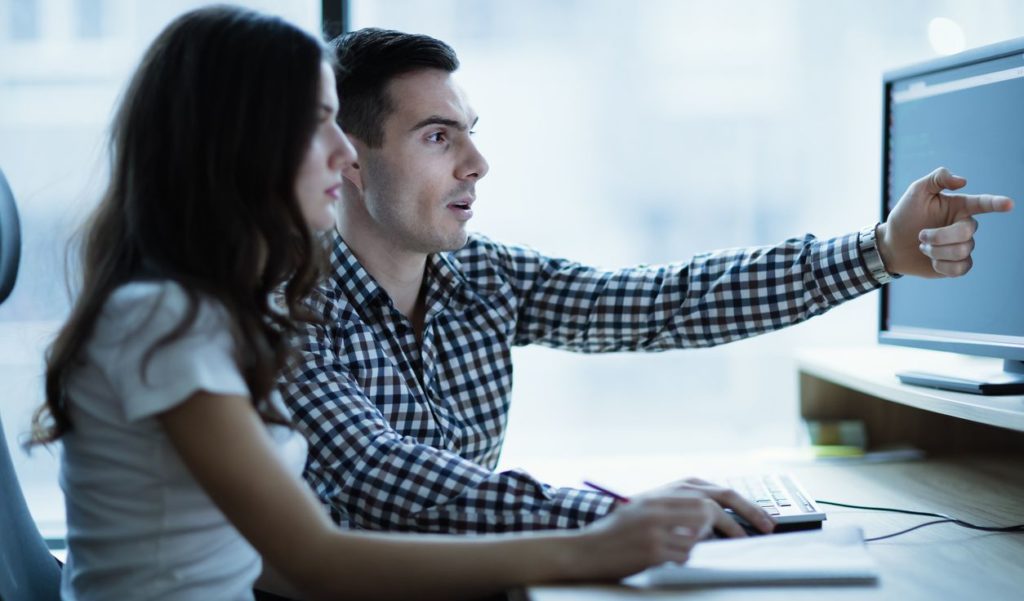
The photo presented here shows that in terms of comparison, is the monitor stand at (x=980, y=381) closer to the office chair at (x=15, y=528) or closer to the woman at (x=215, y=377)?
the woman at (x=215, y=377)

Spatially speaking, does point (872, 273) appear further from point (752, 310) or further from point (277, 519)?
point (277, 519)

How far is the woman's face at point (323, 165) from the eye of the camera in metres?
1.00

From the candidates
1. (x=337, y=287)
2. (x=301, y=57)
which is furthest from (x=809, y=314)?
(x=301, y=57)

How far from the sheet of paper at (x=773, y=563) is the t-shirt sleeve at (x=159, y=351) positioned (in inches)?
16.8

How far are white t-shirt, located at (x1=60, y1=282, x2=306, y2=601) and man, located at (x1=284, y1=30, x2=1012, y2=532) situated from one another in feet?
0.90

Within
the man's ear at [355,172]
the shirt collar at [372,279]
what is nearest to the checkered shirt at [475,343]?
the shirt collar at [372,279]

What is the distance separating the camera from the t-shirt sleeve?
84 cm

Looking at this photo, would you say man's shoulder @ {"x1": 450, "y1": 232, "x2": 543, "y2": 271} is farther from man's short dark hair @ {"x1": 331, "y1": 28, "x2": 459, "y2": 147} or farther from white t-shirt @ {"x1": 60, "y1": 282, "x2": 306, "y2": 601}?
white t-shirt @ {"x1": 60, "y1": 282, "x2": 306, "y2": 601}

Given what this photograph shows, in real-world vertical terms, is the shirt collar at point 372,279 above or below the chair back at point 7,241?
below

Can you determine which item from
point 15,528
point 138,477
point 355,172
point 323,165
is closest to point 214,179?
point 323,165

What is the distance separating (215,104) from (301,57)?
0.10 metres

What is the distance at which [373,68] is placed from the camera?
1.53 metres

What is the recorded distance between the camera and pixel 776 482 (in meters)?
1.29

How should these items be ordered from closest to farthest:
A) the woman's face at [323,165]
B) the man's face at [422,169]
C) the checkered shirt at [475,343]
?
1. the woman's face at [323,165]
2. the checkered shirt at [475,343]
3. the man's face at [422,169]
